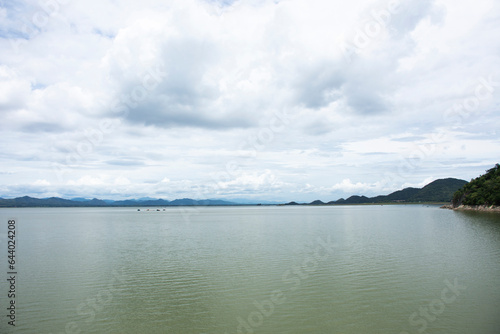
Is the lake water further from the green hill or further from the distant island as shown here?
the green hill

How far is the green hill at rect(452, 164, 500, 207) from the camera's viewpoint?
103475mm

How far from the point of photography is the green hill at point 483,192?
103 m

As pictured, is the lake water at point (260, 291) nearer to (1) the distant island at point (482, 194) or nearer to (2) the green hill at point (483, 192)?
(1) the distant island at point (482, 194)

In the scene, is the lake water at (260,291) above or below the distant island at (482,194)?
below

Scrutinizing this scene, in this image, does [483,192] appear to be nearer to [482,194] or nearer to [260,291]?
[482,194]

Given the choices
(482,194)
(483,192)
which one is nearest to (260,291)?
(482,194)

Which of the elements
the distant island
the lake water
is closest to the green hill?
the distant island

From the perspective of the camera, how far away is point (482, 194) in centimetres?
11462

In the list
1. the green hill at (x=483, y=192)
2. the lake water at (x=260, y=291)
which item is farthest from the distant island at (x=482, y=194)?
the lake water at (x=260, y=291)

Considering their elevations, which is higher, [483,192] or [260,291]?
[483,192]

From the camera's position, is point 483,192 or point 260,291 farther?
point 483,192

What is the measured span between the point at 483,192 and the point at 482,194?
0.92 metres

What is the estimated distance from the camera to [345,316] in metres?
14.6

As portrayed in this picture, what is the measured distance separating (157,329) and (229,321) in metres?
3.22
